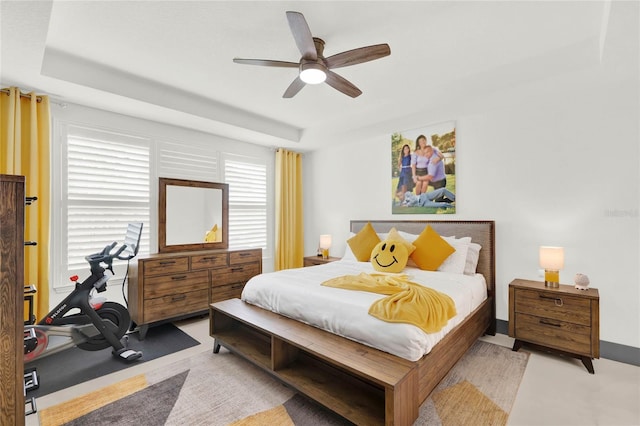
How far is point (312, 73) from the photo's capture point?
229 centimetres

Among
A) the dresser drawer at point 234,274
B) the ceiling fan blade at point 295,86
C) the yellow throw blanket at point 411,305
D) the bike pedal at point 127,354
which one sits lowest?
the bike pedal at point 127,354

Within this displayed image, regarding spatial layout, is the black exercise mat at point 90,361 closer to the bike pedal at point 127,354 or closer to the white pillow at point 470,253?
the bike pedal at point 127,354

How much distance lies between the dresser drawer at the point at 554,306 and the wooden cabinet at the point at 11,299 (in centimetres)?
362

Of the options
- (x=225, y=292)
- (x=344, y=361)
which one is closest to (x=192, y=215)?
(x=225, y=292)

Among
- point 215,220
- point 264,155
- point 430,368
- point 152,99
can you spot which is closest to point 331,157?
point 264,155

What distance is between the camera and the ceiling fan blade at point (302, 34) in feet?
5.86

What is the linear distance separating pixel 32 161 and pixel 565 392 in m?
5.08

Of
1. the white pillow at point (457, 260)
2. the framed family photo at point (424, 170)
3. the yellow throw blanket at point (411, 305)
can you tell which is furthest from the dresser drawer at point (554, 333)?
the framed family photo at point (424, 170)

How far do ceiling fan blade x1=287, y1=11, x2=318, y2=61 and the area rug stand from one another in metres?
2.51

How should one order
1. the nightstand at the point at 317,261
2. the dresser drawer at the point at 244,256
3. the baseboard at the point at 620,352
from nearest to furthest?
the baseboard at the point at 620,352 → the dresser drawer at the point at 244,256 → the nightstand at the point at 317,261

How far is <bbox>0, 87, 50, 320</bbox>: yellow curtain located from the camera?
2.82 meters

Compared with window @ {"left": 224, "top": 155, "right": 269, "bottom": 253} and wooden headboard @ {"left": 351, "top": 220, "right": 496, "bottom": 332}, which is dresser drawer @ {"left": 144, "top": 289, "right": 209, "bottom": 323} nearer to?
window @ {"left": 224, "top": 155, "right": 269, "bottom": 253}

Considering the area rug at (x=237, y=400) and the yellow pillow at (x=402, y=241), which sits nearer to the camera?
the area rug at (x=237, y=400)

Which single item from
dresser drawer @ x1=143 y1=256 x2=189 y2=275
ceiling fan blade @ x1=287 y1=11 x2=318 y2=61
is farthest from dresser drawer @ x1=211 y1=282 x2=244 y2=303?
ceiling fan blade @ x1=287 y1=11 x2=318 y2=61
